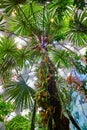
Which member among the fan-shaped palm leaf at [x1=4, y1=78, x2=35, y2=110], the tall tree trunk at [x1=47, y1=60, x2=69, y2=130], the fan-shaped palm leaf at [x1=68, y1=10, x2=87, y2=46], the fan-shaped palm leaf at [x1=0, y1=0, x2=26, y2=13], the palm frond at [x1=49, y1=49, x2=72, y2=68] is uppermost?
the fan-shaped palm leaf at [x1=0, y1=0, x2=26, y2=13]

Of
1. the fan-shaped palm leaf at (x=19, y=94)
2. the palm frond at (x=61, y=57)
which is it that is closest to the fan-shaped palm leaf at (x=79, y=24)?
the palm frond at (x=61, y=57)

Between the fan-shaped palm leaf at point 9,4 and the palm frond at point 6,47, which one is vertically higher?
the fan-shaped palm leaf at point 9,4

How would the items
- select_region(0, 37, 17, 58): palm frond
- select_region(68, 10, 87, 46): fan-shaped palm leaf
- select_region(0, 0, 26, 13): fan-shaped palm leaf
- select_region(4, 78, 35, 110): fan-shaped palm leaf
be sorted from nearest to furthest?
select_region(0, 0, 26, 13): fan-shaped palm leaf → select_region(4, 78, 35, 110): fan-shaped palm leaf → select_region(68, 10, 87, 46): fan-shaped palm leaf → select_region(0, 37, 17, 58): palm frond

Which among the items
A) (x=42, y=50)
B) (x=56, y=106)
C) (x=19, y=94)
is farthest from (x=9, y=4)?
(x=56, y=106)

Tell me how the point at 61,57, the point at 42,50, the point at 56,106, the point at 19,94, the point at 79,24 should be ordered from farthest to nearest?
the point at 61,57 < the point at 79,24 < the point at 19,94 < the point at 42,50 < the point at 56,106

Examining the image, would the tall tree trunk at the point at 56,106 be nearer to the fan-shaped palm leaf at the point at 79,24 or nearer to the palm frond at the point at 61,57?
the palm frond at the point at 61,57

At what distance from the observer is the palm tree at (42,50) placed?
11.2ft

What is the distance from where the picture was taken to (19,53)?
431cm

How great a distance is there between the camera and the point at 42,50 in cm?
366

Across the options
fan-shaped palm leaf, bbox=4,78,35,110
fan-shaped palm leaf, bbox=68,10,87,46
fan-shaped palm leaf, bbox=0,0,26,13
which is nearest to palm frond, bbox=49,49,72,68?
fan-shaped palm leaf, bbox=68,10,87,46

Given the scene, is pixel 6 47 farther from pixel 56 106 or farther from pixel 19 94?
pixel 56 106

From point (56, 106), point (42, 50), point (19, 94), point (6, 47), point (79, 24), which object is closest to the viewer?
point (56, 106)

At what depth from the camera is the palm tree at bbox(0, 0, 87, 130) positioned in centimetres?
342

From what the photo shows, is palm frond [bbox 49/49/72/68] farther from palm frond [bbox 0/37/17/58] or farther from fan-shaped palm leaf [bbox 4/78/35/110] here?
fan-shaped palm leaf [bbox 4/78/35/110]
